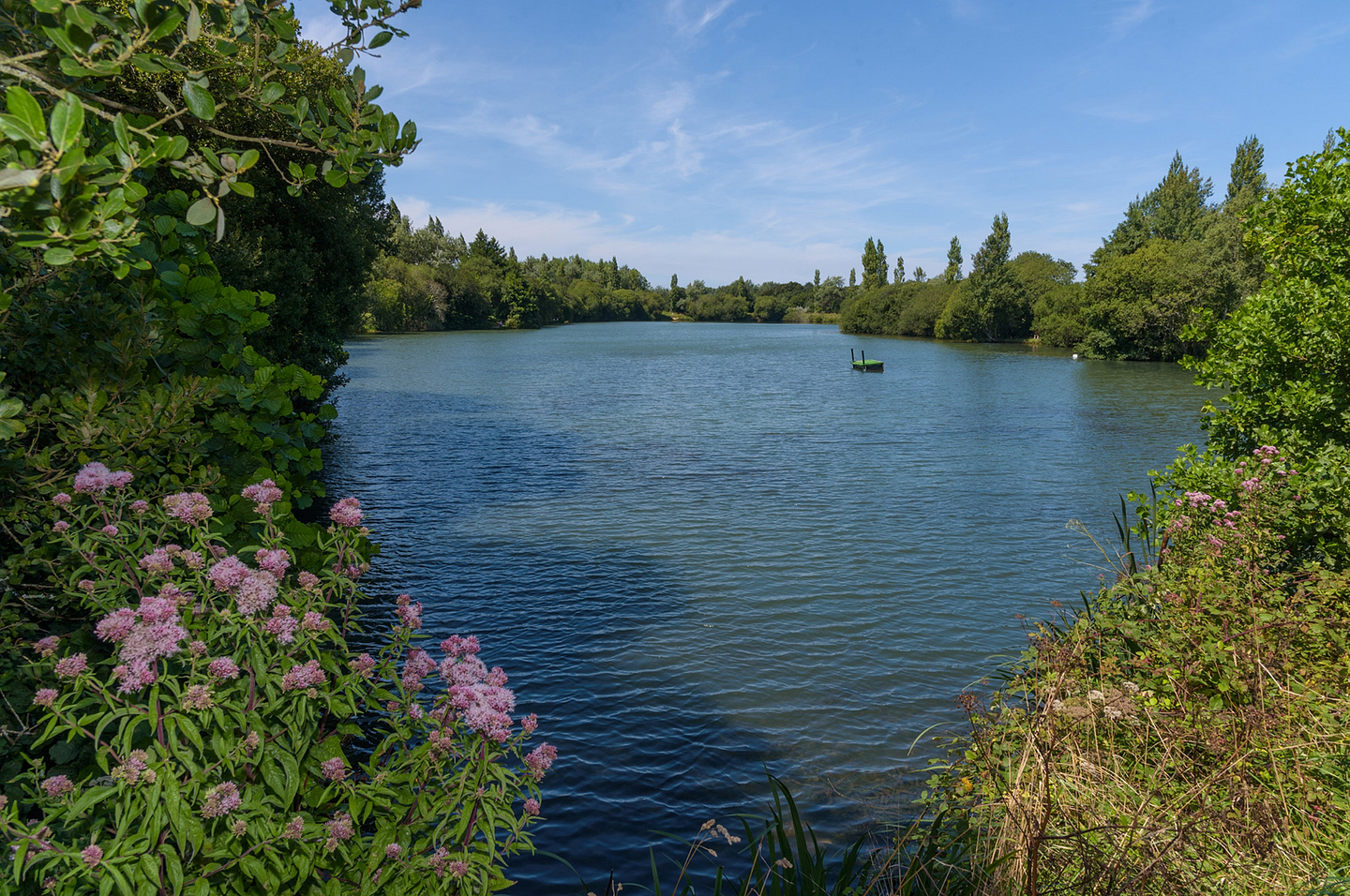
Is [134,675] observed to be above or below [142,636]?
below

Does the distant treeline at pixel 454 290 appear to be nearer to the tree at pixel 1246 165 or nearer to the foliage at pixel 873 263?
the foliage at pixel 873 263

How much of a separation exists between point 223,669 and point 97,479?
1418mm

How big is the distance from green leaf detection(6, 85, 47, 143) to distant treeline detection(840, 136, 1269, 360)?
43.5 meters

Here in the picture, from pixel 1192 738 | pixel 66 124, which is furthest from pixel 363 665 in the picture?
pixel 1192 738

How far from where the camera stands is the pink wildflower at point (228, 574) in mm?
3074

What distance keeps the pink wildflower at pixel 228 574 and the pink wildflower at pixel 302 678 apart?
1.46 feet

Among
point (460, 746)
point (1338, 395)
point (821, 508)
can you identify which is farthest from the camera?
point (821, 508)

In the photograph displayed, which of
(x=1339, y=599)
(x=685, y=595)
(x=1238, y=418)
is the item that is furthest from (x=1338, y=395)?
(x=685, y=595)

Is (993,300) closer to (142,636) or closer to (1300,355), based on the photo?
(1300,355)

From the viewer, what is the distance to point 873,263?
159000mm

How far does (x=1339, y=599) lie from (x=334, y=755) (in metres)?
8.09

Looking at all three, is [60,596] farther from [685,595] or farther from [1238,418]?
[1238,418]

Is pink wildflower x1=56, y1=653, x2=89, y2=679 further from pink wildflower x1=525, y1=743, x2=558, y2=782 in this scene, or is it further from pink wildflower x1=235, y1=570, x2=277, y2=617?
pink wildflower x1=525, y1=743, x2=558, y2=782

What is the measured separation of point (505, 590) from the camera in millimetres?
12461
